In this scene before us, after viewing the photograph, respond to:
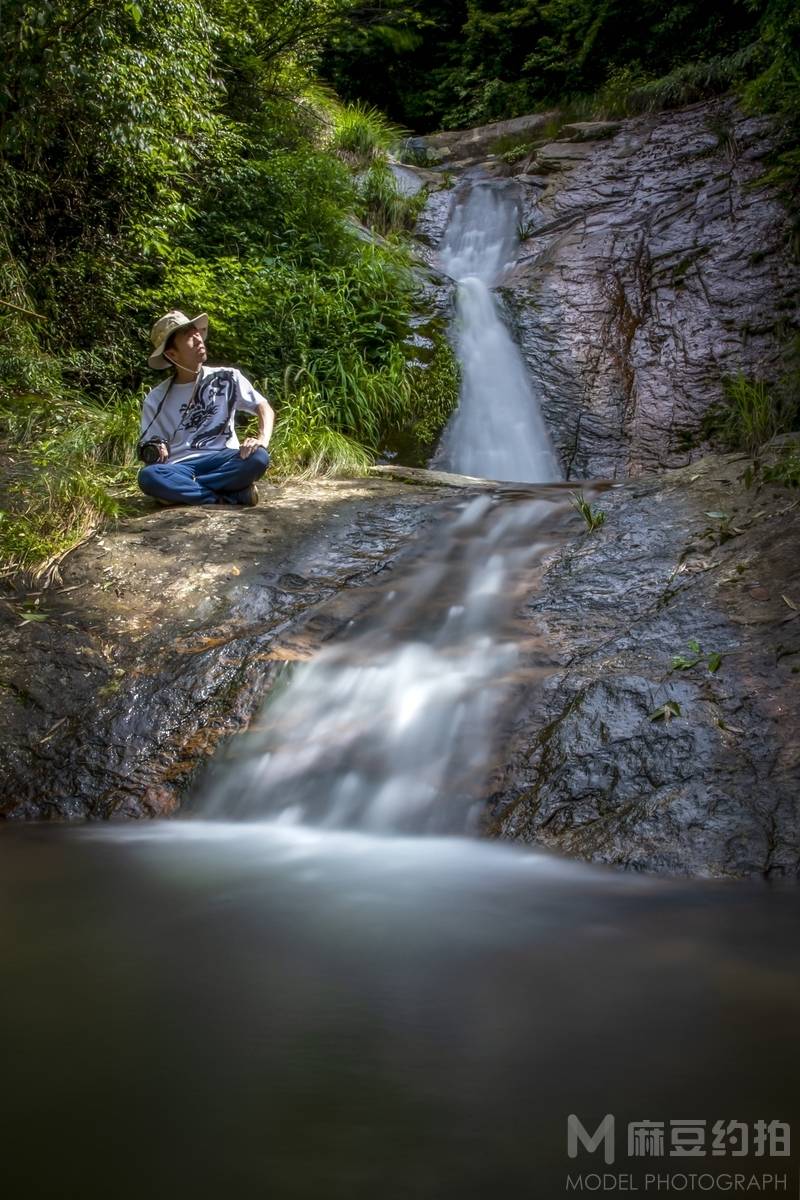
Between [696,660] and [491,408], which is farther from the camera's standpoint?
[491,408]

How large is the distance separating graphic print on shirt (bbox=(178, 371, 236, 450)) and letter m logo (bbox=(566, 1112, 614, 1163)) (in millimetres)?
4463

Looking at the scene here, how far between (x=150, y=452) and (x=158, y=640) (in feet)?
5.51

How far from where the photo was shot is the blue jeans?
510 centimetres

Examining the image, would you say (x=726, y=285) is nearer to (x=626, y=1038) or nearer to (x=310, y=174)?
(x=310, y=174)

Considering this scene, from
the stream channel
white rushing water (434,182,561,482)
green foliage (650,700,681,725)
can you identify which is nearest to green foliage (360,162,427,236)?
white rushing water (434,182,561,482)

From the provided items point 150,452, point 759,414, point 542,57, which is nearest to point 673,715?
point 150,452

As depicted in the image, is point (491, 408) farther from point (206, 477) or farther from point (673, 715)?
point (673, 715)

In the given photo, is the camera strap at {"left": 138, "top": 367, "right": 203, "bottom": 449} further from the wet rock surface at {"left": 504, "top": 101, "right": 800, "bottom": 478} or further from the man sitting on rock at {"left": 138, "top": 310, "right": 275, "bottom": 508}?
the wet rock surface at {"left": 504, "top": 101, "right": 800, "bottom": 478}

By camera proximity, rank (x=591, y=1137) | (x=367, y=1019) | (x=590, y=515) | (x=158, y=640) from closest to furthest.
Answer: (x=591, y=1137) < (x=367, y=1019) < (x=158, y=640) < (x=590, y=515)

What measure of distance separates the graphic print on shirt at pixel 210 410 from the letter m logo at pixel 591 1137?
14.6 ft

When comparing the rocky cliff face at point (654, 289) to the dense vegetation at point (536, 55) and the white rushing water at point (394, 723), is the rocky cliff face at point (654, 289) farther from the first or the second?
the white rushing water at point (394, 723)

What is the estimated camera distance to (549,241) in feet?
32.0

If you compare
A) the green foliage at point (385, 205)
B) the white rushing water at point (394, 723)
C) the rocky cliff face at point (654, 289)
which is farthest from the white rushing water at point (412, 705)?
the green foliage at point (385, 205)

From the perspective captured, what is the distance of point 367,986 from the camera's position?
1962 millimetres
